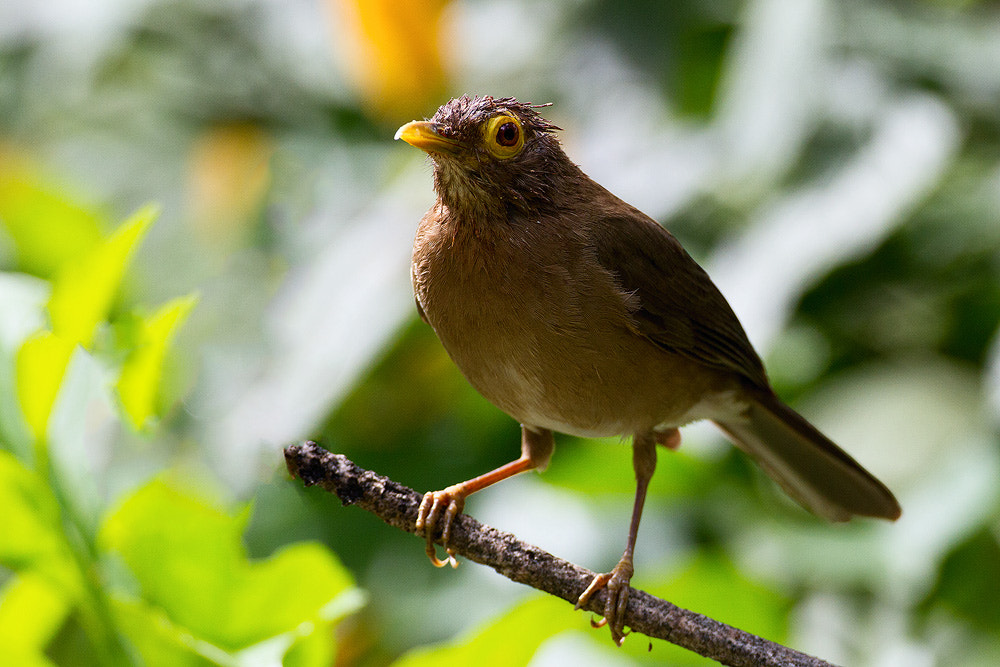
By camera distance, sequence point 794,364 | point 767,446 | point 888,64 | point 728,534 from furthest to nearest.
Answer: point 888,64 < point 794,364 < point 728,534 < point 767,446

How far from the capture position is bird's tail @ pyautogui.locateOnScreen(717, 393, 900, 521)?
318 centimetres

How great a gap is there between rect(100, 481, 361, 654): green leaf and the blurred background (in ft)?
3.54

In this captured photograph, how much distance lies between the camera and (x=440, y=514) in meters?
2.44

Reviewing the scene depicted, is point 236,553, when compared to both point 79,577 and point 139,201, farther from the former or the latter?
point 139,201

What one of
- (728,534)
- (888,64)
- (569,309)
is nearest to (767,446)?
(728,534)

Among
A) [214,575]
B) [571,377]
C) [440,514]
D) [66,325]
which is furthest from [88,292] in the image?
[571,377]

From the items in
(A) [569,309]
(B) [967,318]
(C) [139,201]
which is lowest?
(A) [569,309]

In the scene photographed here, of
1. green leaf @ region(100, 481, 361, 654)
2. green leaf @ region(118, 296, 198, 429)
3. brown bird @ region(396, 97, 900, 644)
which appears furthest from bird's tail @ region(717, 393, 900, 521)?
green leaf @ region(118, 296, 198, 429)

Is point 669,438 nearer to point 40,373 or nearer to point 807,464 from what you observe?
point 807,464

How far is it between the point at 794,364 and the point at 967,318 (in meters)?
0.82

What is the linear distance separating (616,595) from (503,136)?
108 cm

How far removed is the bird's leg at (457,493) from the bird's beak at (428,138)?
76 centimetres

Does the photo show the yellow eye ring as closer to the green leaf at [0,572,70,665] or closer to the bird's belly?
the bird's belly

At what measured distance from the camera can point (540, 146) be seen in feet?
8.25
